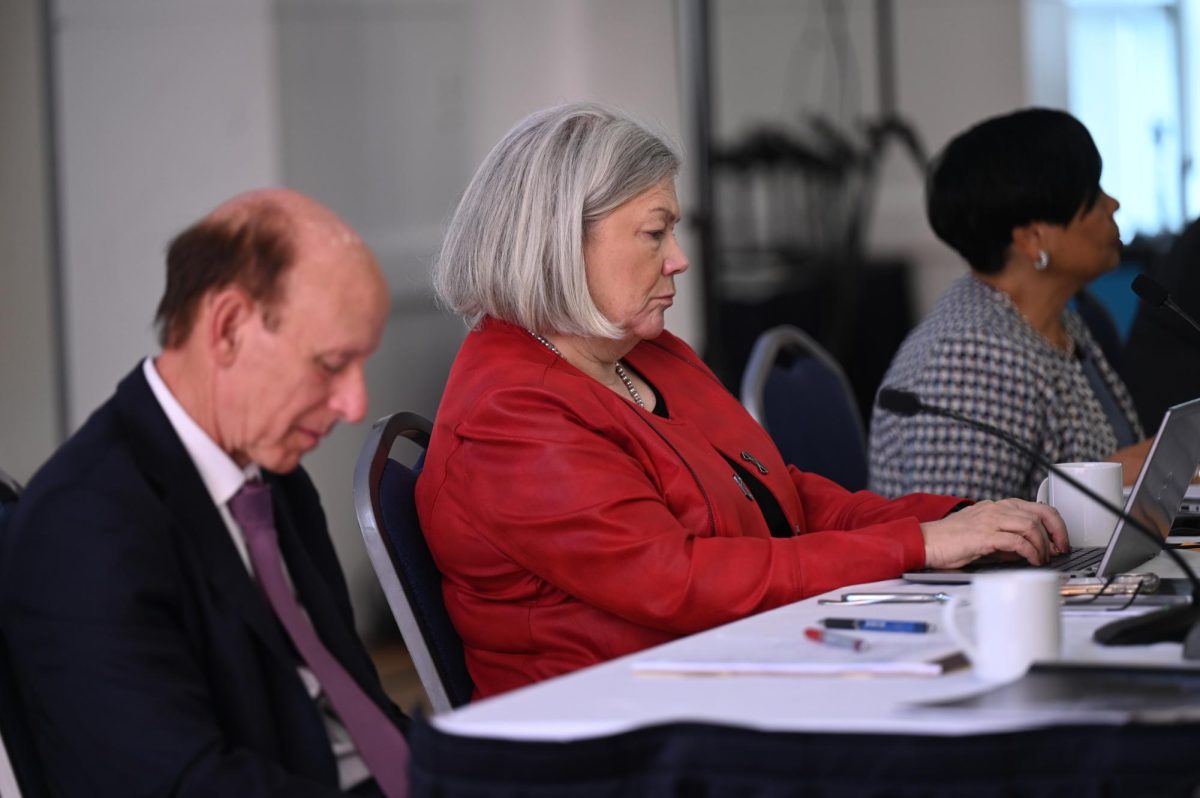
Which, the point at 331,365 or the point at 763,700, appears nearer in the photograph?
the point at 763,700

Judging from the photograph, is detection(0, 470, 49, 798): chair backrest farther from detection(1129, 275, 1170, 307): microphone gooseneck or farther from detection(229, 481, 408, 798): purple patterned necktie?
detection(1129, 275, 1170, 307): microphone gooseneck

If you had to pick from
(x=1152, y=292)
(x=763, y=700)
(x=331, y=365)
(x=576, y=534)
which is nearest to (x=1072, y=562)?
(x=1152, y=292)

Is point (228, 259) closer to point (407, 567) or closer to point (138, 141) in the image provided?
point (407, 567)

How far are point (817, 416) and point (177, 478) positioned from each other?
1.66 m

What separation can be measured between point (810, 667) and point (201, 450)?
521mm

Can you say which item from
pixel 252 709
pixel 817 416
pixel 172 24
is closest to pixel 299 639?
pixel 252 709

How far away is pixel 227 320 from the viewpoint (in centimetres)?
122

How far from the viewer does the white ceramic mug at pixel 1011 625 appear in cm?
111

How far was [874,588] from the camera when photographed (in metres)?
1.64

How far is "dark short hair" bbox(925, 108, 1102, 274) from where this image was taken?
105 inches

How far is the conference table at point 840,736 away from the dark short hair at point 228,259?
1.27 feet

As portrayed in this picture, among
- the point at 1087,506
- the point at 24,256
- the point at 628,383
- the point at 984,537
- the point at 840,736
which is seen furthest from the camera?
the point at 24,256

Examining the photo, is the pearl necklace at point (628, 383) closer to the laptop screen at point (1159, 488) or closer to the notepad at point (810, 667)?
the laptop screen at point (1159, 488)

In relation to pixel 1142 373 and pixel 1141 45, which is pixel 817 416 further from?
pixel 1141 45
